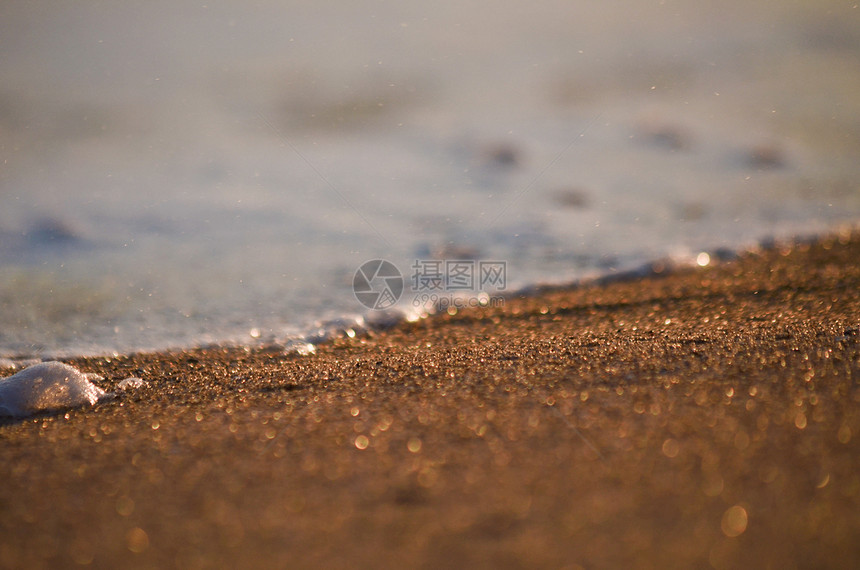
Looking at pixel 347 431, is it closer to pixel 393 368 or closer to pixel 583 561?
pixel 393 368

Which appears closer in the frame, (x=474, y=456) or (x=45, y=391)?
(x=474, y=456)

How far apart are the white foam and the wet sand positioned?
0.06 meters

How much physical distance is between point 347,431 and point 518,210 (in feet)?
6.58

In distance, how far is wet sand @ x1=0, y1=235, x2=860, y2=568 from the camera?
1.03 metres

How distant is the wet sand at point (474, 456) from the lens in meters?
1.03

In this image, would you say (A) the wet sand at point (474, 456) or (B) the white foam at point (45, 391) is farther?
(B) the white foam at point (45, 391)

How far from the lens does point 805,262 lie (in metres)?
2.61

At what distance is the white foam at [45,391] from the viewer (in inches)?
65.3

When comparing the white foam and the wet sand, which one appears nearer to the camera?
the wet sand

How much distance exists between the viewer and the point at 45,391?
1701 mm

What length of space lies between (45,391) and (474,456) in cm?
111

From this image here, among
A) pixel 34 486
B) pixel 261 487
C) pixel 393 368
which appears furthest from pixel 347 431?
pixel 34 486

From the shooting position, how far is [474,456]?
1280mm

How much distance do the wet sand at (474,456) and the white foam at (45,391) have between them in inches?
2.2
